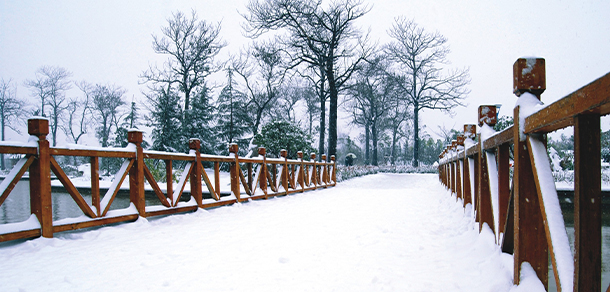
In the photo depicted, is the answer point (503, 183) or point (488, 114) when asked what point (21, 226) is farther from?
point (488, 114)

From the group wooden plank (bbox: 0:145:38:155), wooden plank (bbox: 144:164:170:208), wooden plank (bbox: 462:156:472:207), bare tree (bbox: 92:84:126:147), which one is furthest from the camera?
bare tree (bbox: 92:84:126:147)

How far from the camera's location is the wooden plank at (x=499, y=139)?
6.74 ft

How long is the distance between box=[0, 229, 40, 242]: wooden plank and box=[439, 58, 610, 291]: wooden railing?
406 centimetres

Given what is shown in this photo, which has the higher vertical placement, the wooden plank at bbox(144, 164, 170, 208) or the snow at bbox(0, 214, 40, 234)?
the wooden plank at bbox(144, 164, 170, 208)

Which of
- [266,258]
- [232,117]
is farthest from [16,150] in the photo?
[232,117]

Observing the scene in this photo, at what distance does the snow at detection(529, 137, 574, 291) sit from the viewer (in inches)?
49.4

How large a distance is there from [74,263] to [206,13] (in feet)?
85.3

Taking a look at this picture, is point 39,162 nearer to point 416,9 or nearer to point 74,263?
point 74,263

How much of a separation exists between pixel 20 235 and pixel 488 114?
443 cm

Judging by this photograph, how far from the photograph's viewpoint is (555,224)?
1336 millimetres

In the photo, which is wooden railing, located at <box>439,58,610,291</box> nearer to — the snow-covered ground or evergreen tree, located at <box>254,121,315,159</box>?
the snow-covered ground

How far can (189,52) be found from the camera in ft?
81.8

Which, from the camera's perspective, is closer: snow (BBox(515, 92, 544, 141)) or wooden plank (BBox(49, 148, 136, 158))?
snow (BBox(515, 92, 544, 141))

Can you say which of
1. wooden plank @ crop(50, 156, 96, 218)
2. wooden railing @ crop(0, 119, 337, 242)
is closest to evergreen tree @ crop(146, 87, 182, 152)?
wooden railing @ crop(0, 119, 337, 242)
